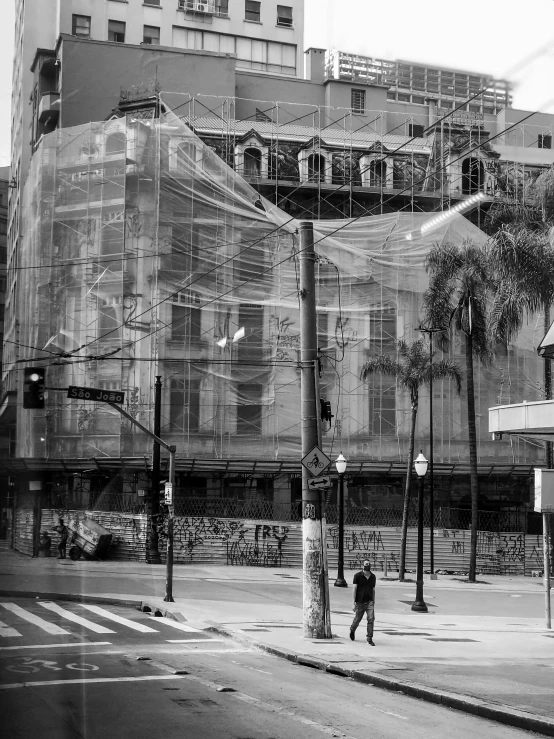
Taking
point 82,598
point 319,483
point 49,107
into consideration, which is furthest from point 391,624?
point 49,107

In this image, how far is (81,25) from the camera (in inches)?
2333

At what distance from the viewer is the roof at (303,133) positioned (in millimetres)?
53031

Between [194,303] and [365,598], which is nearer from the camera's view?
[365,598]

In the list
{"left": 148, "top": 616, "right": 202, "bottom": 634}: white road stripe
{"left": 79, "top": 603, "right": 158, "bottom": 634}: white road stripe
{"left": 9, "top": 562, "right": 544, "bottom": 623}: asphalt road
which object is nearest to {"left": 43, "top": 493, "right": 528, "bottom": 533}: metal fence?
{"left": 9, "top": 562, "right": 544, "bottom": 623}: asphalt road

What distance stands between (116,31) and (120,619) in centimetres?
4939

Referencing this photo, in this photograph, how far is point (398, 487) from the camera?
4697cm

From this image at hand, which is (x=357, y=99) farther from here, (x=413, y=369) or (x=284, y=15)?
(x=413, y=369)

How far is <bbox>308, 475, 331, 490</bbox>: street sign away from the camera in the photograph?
59.7ft

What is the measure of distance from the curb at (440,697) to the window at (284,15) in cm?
5668

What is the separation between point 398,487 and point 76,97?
92.3 feet

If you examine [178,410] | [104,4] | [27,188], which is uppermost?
[104,4]

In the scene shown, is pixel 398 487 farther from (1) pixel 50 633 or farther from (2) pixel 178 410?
(1) pixel 50 633

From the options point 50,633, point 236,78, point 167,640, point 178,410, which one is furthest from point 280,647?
point 236,78

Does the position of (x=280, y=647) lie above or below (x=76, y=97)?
below
